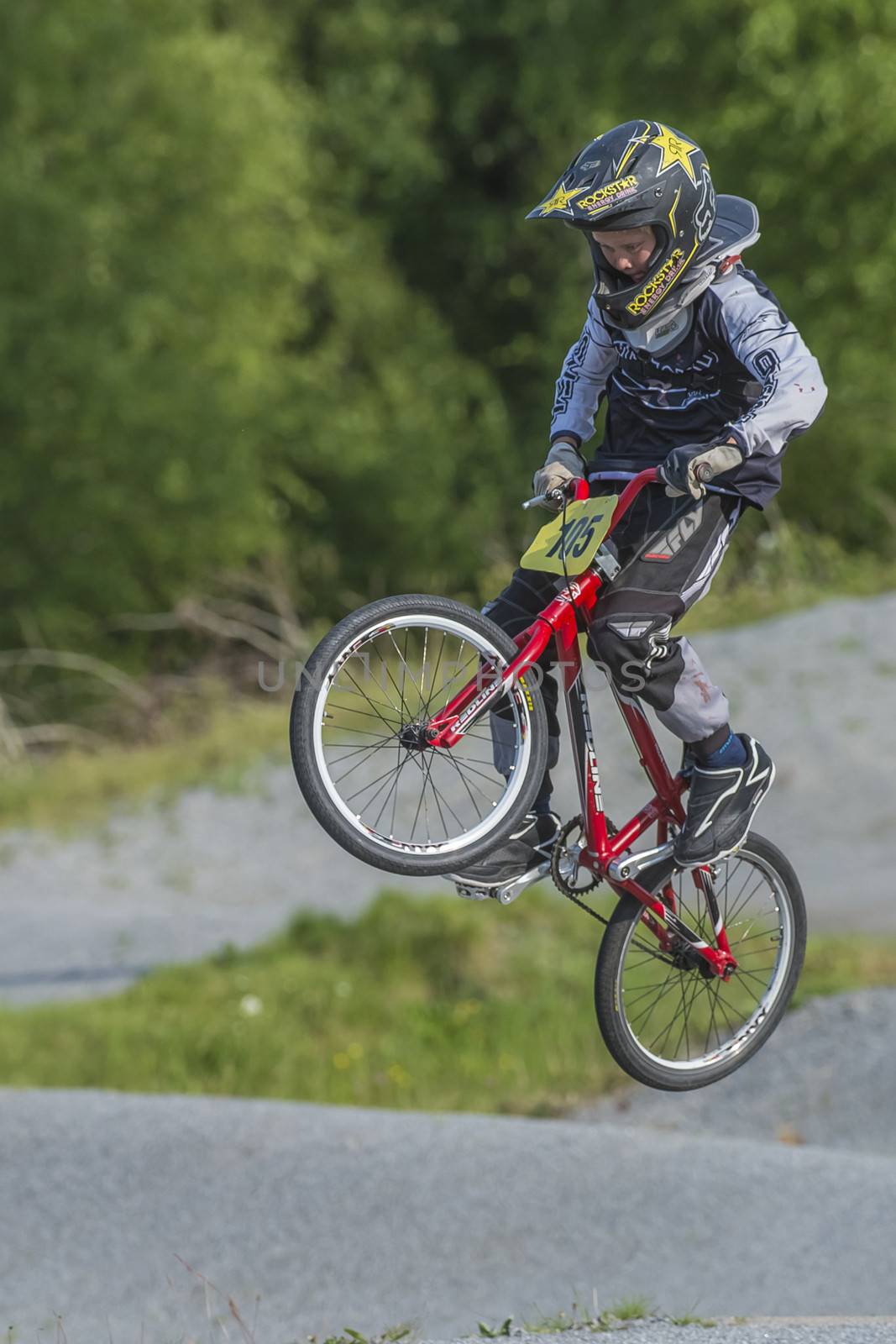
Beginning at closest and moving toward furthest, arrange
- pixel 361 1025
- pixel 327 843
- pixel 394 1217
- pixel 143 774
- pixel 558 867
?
1. pixel 558 867
2. pixel 394 1217
3. pixel 361 1025
4. pixel 327 843
5. pixel 143 774

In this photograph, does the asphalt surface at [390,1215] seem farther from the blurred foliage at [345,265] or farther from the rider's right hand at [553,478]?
the blurred foliage at [345,265]

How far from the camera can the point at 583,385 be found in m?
6.95

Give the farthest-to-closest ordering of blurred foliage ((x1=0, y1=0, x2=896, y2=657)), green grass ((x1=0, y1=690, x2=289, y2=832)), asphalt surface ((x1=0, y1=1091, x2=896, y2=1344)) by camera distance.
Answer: blurred foliage ((x1=0, y1=0, x2=896, y2=657)) < green grass ((x1=0, y1=690, x2=289, y2=832)) < asphalt surface ((x1=0, y1=1091, x2=896, y2=1344))

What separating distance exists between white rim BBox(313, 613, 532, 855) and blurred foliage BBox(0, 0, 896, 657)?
72.8 feet

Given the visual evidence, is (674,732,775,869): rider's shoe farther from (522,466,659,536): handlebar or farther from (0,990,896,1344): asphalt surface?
(0,990,896,1344): asphalt surface

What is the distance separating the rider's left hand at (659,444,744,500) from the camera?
20.1ft

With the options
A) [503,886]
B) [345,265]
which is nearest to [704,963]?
[503,886]

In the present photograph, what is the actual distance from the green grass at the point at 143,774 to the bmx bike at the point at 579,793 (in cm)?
1681

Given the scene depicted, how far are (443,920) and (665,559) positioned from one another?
49.9 feet

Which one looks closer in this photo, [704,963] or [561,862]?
[561,862]

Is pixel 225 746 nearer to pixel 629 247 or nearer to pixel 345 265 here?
pixel 629 247

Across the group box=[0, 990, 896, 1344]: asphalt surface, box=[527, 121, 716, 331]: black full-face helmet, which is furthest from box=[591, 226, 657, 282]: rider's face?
box=[0, 990, 896, 1344]: asphalt surface

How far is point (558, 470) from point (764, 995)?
8.34 feet

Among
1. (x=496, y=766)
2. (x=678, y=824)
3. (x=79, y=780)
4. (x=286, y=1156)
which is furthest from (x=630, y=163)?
(x=79, y=780)
